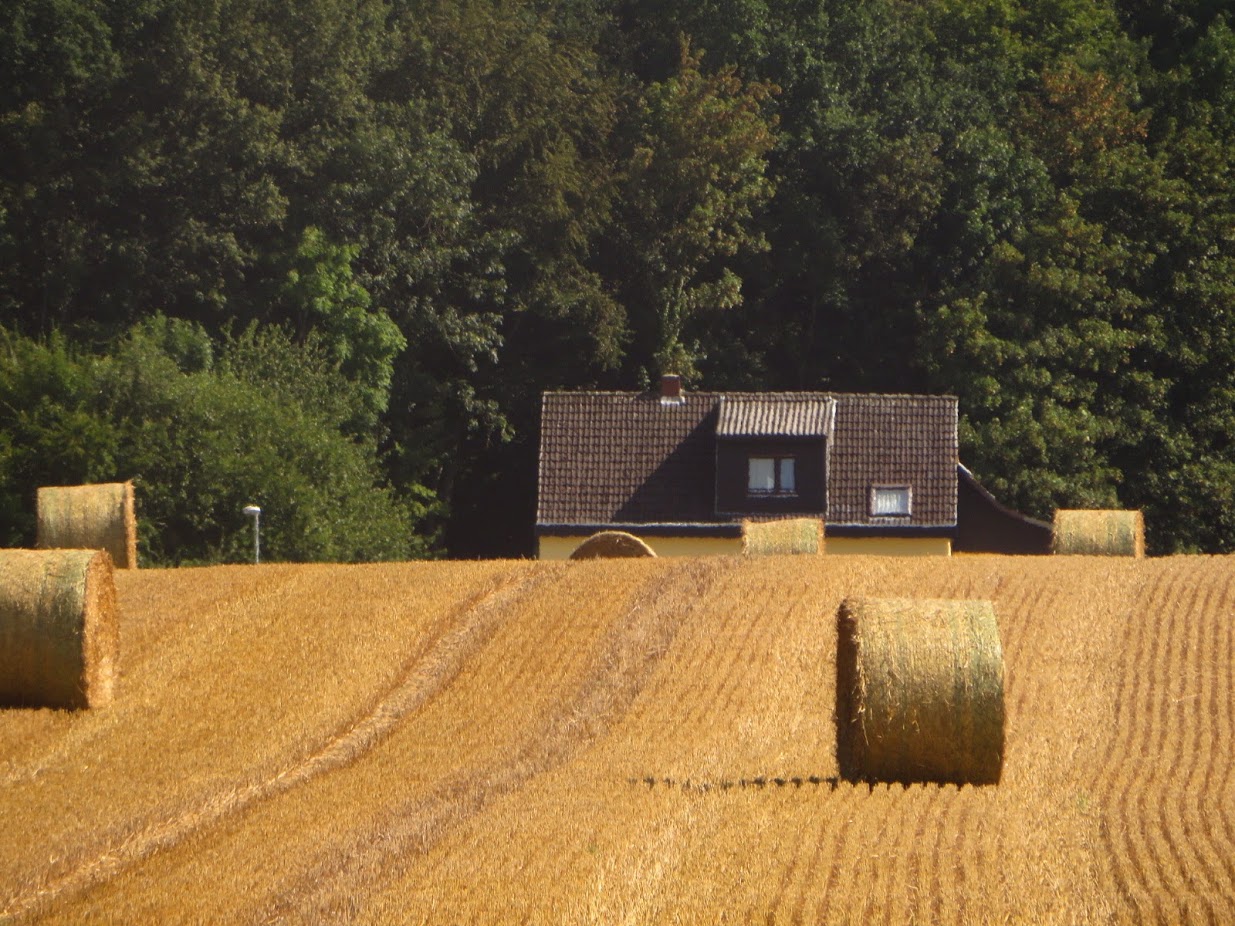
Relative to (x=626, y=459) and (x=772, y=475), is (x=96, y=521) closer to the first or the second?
(x=626, y=459)

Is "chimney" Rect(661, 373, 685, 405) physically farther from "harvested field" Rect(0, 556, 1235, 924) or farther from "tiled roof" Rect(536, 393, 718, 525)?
"harvested field" Rect(0, 556, 1235, 924)

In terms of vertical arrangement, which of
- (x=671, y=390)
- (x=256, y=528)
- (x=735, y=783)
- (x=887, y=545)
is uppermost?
(x=671, y=390)

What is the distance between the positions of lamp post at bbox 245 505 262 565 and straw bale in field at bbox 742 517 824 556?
39.0 feet

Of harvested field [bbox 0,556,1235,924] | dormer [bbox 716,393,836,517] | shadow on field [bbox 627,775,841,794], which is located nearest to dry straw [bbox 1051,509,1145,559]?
harvested field [bbox 0,556,1235,924]

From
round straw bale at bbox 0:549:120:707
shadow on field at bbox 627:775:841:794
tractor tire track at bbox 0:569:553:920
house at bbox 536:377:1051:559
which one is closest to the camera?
tractor tire track at bbox 0:569:553:920

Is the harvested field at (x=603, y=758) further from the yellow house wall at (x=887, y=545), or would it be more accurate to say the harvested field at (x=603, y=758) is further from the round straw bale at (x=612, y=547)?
the yellow house wall at (x=887, y=545)

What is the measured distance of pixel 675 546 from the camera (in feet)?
130

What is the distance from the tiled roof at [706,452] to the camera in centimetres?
4041

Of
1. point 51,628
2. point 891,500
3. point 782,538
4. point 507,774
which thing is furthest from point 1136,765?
point 891,500

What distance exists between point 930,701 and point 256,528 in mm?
22486

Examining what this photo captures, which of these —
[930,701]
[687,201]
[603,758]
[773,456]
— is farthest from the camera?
[687,201]

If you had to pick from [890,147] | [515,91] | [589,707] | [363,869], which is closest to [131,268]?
[515,91]

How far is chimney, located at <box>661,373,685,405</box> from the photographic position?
139 ft

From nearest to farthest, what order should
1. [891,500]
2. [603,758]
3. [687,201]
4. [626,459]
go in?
1. [603,758]
2. [891,500]
3. [626,459]
4. [687,201]
